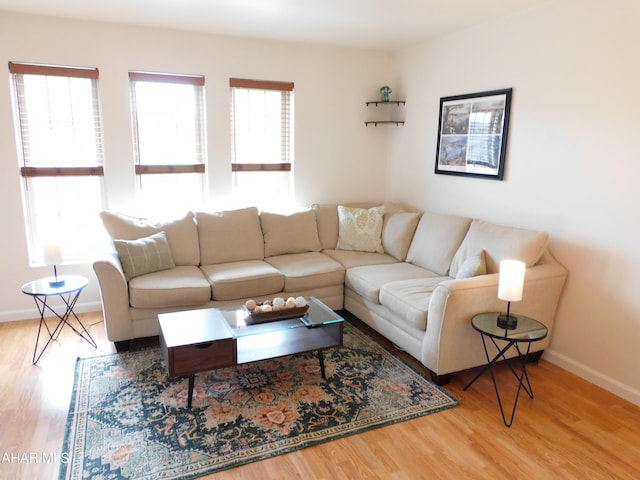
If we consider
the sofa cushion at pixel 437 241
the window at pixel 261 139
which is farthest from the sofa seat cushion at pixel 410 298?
the window at pixel 261 139

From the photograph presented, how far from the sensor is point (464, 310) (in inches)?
108

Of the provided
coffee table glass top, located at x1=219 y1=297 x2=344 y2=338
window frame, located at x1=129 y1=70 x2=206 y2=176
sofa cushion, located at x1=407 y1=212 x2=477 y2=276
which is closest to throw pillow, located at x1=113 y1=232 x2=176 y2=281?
window frame, located at x1=129 y1=70 x2=206 y2=176

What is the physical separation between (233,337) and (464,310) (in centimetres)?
140

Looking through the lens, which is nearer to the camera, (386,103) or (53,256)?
(53,256)

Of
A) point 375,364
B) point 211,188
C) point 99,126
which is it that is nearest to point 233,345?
point 375,364

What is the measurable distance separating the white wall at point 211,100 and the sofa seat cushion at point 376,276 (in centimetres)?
124

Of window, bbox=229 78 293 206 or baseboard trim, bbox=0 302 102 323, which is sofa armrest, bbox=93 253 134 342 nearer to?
baseboard trim, bbox=0 302 102 323

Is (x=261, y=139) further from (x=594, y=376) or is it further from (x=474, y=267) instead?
(x=594, y=376)

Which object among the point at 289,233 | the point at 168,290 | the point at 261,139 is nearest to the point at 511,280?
the point at 289,233

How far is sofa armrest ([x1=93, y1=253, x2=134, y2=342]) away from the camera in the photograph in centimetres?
307

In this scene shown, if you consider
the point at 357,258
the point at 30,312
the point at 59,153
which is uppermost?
the point at 59,153

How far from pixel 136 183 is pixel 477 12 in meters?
3.13

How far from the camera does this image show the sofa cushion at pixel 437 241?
3605 mm

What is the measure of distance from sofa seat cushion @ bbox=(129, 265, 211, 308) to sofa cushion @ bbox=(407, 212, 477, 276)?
179cm
